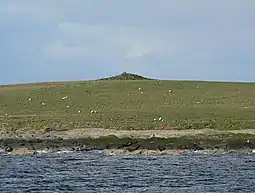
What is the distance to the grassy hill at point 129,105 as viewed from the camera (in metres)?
61.1

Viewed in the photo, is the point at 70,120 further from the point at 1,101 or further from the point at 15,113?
the point at 1,101

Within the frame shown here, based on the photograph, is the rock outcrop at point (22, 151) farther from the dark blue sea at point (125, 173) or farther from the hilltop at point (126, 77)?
the hilltop at point (126, 77)

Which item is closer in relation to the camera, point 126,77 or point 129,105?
point 129,105

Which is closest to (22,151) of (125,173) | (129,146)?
(129,146)

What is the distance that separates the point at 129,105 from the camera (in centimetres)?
7381

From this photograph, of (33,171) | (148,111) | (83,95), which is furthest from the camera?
Result: (83,95)

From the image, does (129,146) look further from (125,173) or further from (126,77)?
(126,77)

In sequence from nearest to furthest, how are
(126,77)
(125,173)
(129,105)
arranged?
(125,173) → (129,105) → (126,77)

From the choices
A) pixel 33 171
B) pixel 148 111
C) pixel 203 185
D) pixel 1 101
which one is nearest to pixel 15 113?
pixel 1 101

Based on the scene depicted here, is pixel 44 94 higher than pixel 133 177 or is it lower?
higher

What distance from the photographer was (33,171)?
4094 cm

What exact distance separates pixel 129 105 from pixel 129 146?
21642 millimetres

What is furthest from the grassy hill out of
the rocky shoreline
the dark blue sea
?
the dark blue sea

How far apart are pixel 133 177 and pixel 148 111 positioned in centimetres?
2966
